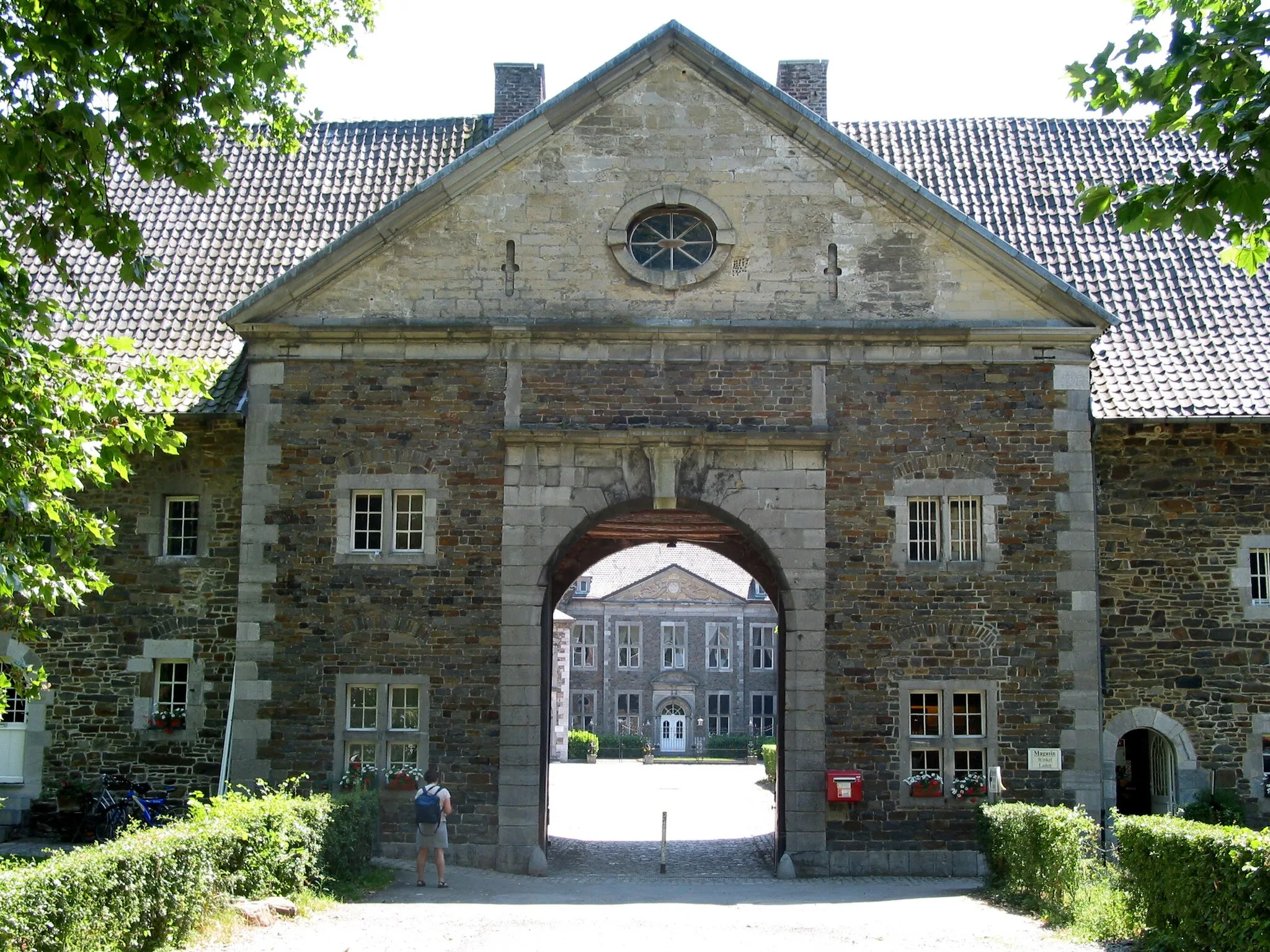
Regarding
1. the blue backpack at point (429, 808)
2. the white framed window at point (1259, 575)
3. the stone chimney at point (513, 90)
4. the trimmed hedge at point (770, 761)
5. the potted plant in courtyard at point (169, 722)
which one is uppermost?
the stone chimney at point (513, 90)

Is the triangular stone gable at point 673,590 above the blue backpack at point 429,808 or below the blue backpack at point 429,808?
above

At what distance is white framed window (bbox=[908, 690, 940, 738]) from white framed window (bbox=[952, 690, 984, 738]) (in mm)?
222

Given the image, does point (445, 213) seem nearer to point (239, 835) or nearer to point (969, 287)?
point (969, 287)

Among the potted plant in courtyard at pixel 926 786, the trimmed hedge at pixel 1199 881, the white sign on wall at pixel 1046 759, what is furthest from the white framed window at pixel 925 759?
the trimmed hedge at pixel 1199 881

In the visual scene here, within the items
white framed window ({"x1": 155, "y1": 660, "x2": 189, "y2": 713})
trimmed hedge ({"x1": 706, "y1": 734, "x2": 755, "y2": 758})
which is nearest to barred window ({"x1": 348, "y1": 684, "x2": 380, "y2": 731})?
white framed window ({"x1": 155, "y1": 660, "x2": 189, "y2": 713})

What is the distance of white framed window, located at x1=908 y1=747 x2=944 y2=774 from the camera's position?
18.3 m

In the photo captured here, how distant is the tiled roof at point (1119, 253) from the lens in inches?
775

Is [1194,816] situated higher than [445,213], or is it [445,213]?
[445,213]

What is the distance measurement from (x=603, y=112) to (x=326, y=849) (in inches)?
408

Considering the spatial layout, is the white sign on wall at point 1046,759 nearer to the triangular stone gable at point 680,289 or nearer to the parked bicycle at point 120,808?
the triangular stone gable at point 680,289

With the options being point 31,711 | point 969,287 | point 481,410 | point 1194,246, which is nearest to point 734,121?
point 969,287

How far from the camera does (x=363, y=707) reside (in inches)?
736

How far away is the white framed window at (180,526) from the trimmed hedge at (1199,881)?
1297 centimetres

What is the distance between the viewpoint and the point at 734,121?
63.6ft
